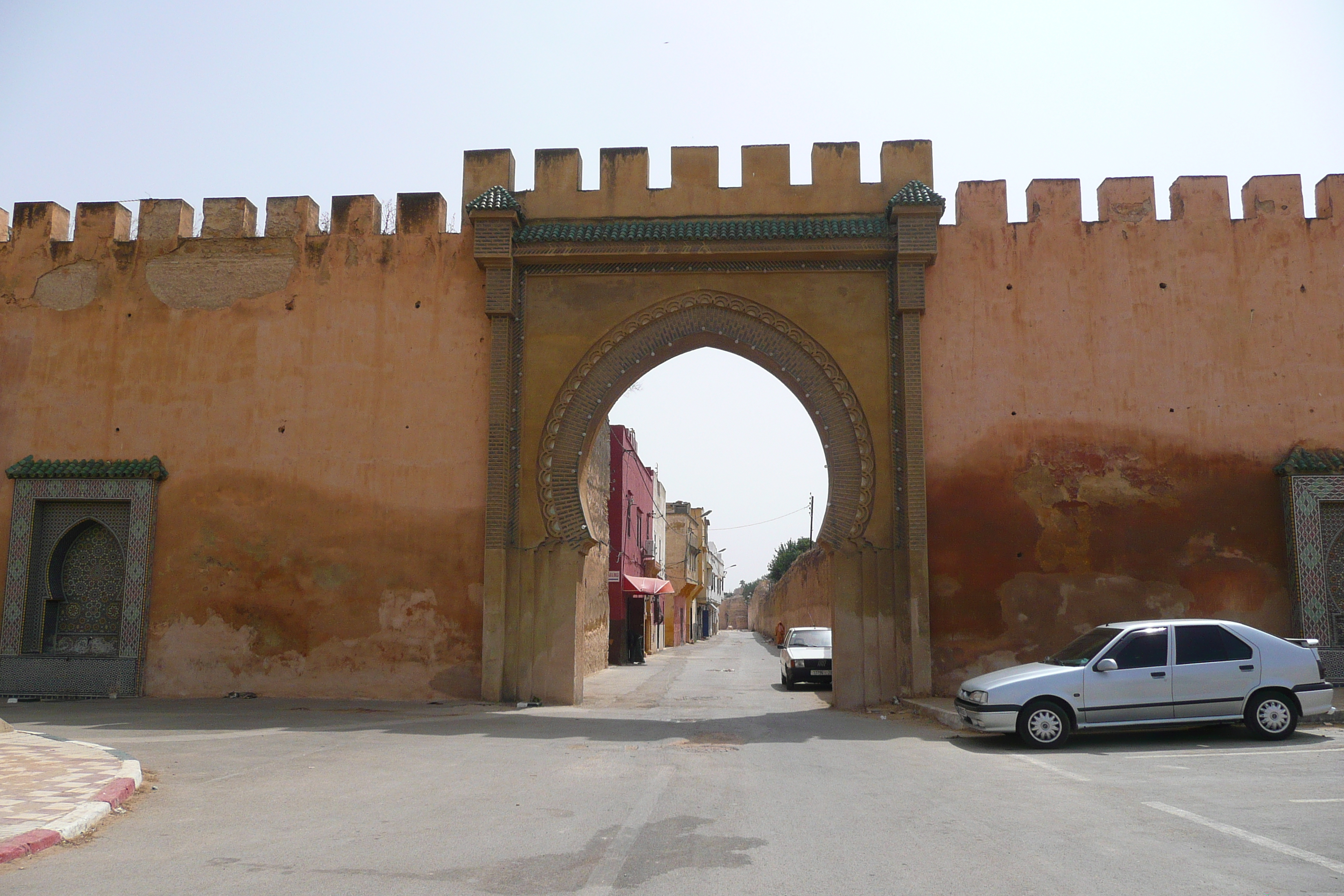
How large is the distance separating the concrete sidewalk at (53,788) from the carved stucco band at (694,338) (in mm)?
6538

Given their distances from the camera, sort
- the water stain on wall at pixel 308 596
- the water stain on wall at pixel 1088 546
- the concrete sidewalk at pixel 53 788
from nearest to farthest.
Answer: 1. the concrete sidewalk at pixel 53 788
2. the water stain on wall at pixel 1088 546
3. the water stain on wall at pixel 308 596

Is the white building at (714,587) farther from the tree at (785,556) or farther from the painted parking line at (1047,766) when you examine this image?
the painted parking line at (1047,766)

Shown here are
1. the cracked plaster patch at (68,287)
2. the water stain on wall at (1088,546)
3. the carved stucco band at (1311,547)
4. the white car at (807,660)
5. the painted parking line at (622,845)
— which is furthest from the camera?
the white car at (807,660)

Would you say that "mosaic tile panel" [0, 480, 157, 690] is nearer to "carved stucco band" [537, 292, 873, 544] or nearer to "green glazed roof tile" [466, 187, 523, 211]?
"carved stucco band" [537, 292, 873, 544]

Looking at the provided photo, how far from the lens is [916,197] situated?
1312cm

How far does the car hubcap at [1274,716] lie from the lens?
9078mm

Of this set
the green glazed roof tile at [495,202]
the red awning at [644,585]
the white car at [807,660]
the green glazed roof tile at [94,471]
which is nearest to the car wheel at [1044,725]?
the white car at [807,660]

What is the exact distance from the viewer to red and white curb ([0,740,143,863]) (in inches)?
193

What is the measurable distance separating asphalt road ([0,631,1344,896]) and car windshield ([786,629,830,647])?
7.78m

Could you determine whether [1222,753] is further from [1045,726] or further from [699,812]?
[699,812]

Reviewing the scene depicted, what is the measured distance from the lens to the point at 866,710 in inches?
489

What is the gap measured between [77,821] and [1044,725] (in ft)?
25.3

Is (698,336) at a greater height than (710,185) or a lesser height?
lesser

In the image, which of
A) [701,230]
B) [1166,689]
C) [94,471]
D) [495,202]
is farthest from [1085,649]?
[94,471]
